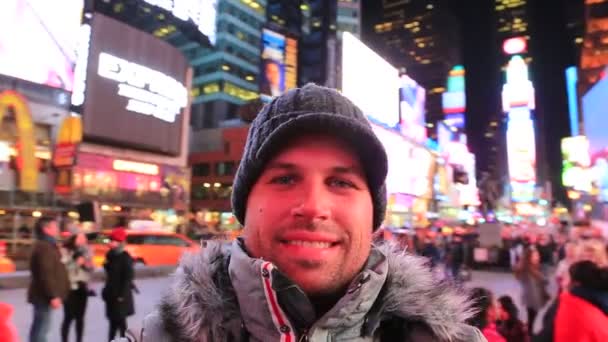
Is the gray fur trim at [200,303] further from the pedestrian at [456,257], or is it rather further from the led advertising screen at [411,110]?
the led advertising screen at [411,110]

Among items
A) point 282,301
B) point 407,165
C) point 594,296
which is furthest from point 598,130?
point 282,301

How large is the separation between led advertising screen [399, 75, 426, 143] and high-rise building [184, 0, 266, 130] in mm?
33952

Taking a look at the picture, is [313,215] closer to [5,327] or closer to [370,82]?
[5,327]

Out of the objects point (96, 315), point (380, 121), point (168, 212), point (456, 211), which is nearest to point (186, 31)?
point (168, 212)

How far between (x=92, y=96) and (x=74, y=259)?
84.4 feet

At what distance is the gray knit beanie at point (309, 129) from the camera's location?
1.39m

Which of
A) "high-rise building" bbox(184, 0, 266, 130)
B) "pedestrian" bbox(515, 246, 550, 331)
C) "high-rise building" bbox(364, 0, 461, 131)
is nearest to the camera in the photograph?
"pedestrian" bbox(515, 246, 550, 331)

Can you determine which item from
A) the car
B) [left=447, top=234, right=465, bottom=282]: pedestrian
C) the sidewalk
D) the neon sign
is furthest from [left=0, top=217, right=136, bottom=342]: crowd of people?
the neon sign

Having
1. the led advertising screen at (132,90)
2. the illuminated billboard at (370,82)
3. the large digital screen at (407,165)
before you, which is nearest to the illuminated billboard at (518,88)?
the large digital screen at (407,165)

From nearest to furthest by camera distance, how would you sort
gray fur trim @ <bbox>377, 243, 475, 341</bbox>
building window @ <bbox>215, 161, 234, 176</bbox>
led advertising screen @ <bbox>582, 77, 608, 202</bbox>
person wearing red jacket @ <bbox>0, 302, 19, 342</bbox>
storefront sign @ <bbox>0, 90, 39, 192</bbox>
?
gray fur trim @ <bbox>377, 243, 475, 341</bbox> < person wearing red jacket @ <bbox>0, 302, 19, 342</bbox> < storefront sign @ <bbox>0, 90, 39, 192</bbox> < led advertising screen @ <bbox>582, 77, 608, 202</bbox> < building window @ <bbox>215, 161, 234, 176</bbox>

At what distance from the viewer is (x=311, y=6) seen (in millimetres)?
99375

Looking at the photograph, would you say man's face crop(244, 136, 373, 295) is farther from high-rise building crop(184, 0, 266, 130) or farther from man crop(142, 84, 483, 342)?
high-rise building crop(184, 0, 266, 130)

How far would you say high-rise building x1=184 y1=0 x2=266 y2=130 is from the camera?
242 feet

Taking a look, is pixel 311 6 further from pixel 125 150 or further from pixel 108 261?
pixel 108 261
